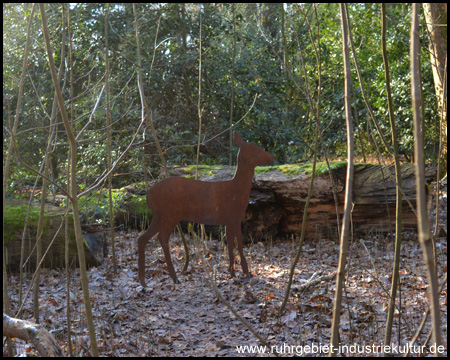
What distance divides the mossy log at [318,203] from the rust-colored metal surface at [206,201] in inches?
64.3

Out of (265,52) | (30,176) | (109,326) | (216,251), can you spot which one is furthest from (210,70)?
(109,326)

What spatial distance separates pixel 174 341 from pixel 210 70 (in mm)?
7404

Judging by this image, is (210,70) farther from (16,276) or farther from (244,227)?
(16,276)

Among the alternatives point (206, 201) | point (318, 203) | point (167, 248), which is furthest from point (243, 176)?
point (318, 203)

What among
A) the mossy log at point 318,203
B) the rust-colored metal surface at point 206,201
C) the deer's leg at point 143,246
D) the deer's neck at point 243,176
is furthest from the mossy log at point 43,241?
the mossy log at point 318,203

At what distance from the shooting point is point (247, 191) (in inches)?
199

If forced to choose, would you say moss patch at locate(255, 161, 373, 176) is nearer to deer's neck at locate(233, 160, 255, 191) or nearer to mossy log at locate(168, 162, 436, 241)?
mossy log at locate(168, 162, 436, 241)

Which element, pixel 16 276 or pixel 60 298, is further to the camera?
pixel 16 276

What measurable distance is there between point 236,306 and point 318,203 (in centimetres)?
298

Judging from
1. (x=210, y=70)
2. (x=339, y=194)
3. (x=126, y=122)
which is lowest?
(x=339, y=194)

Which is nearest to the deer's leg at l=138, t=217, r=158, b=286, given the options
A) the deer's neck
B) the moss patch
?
the deer's neck

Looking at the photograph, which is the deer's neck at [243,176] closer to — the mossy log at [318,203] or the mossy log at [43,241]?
the mossy log at [318,203]

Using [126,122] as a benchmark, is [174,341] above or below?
below

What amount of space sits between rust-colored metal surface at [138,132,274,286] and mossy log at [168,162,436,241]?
1.63 meters
